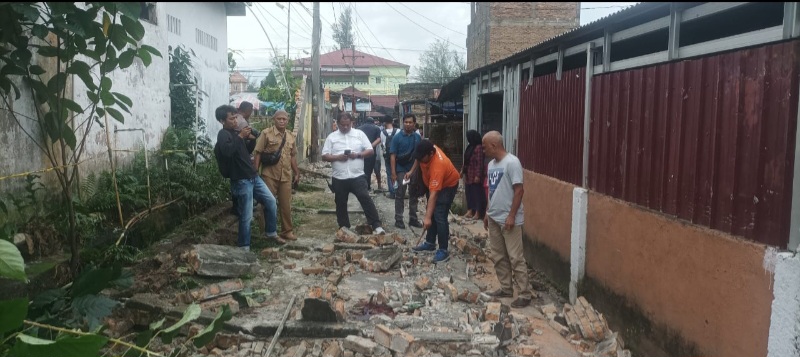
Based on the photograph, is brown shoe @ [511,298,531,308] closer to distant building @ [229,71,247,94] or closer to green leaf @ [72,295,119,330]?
green leaf @ [72,295,119,330]

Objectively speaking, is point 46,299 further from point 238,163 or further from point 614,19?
point 614,19

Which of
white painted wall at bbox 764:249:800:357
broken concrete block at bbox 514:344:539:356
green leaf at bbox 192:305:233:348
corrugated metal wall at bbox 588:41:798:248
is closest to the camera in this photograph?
green leaf at bbox 192:305:233:348

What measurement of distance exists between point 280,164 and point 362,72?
184 feet

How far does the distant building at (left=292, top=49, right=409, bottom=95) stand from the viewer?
6044cm

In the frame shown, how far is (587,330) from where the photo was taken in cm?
530

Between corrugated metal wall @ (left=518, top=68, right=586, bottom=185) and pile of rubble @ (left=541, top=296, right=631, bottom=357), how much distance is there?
4.74ft

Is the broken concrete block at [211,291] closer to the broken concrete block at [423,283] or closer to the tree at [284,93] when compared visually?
the broken concrete block at [423,283]

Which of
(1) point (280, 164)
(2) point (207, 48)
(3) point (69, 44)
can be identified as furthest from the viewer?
(2) point (207, 48)

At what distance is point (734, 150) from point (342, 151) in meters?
5.89

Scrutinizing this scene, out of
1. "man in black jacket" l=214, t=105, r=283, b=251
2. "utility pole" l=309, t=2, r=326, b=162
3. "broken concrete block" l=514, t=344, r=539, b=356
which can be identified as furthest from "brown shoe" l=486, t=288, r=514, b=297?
"utility pole" l=309, t=2, r=326, b=162

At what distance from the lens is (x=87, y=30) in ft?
13.0

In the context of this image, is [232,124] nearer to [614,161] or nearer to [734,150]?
[614,161]

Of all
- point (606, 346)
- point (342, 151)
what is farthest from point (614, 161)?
point (342, 151)

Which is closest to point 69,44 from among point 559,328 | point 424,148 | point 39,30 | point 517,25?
point 39,30
